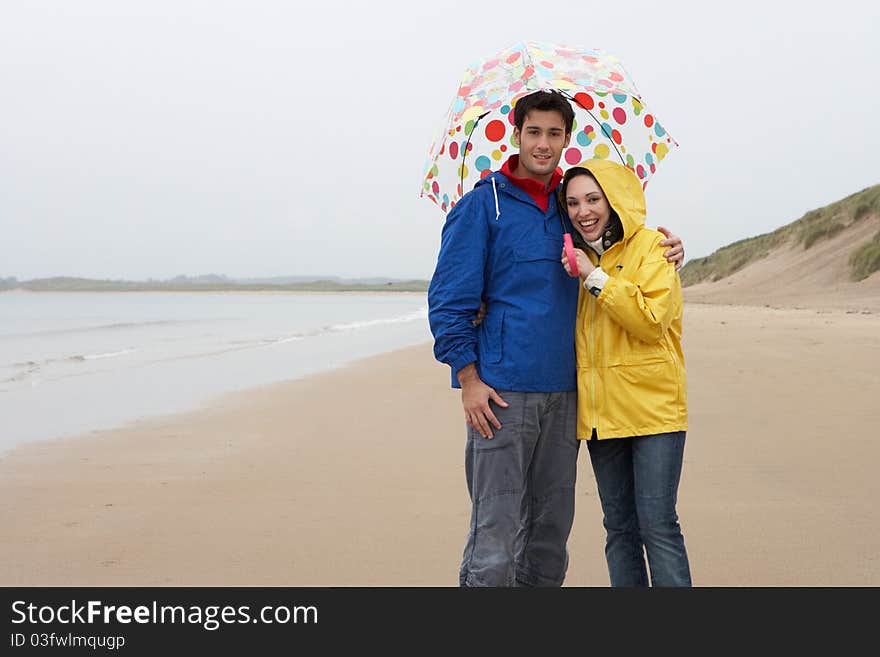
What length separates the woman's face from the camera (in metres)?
2.79

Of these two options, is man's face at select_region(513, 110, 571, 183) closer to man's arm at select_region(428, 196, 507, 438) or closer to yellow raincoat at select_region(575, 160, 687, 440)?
yellow raincoat at select_region(575, 160, 687, 440)

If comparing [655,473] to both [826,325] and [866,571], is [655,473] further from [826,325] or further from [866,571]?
[826,325]

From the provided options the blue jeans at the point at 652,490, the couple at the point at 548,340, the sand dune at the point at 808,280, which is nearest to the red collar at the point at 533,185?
the couple at the point at 548,340

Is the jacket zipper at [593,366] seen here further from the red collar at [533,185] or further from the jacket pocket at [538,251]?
the red collar at [533,185]

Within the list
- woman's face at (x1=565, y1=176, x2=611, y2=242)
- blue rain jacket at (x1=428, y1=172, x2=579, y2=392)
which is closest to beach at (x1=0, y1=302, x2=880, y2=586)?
blue rain jacket at (x1=428, y1=172, x2=579, y2=392)


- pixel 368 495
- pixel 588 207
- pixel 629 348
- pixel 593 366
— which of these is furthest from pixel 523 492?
pixel 368 495

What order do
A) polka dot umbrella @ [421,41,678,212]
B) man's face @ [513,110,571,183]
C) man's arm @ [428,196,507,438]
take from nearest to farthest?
man's arm @ [428,196,507,438], man's face @ [513,110,571,183], polka dot umbrella @ [421,41,678,212]

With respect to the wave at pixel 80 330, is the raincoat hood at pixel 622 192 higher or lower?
higher

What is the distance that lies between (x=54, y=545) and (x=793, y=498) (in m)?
3.84

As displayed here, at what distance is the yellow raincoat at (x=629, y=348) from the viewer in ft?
9.04
